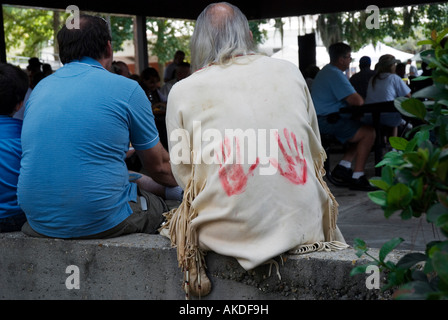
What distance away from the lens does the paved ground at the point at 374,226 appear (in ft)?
14.7

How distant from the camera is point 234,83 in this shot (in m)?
2.71

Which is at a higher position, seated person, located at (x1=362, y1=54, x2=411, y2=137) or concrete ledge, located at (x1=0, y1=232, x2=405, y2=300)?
seated person, located at (x1=362, y1=54, x2=411, y2=137)

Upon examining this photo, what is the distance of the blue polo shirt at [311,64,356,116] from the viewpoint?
23.1ft

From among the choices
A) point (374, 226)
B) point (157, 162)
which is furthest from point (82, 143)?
point (374, 226)

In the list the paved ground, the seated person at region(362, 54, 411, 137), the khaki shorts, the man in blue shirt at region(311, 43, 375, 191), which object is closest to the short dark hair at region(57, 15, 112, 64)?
the khaki shorts

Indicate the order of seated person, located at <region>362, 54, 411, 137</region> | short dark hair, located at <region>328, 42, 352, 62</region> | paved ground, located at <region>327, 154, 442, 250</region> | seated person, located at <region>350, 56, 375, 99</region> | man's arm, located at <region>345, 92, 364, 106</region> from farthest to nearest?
seated person, located at <region>350, 56, 375, 99</region>, seated person, located at <region>362, 54, 411, 137</region>, short dark hair, located at <region>328, 42, 352, 62</region>, man's arm, located at <region>345, 92, 364, 106</region>, paved ground, located at <region>327, 154, 442, 250</region>

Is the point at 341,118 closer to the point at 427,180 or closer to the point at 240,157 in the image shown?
the point at 240,157

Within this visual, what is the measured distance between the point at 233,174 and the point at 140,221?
72 centimetres

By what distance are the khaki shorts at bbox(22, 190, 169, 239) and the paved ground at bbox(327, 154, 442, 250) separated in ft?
5.65

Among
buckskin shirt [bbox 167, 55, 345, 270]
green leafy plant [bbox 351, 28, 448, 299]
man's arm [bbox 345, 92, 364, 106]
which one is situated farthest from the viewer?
man's arm [bbox 345, 92, 364, 106]

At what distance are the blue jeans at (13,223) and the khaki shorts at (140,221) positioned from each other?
13 cm

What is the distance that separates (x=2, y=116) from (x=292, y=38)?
26.6 metres

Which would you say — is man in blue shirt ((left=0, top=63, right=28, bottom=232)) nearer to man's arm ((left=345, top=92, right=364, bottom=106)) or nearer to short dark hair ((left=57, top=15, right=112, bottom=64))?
short dark hair ((left=57, top=15, right=112, bottom=64))
